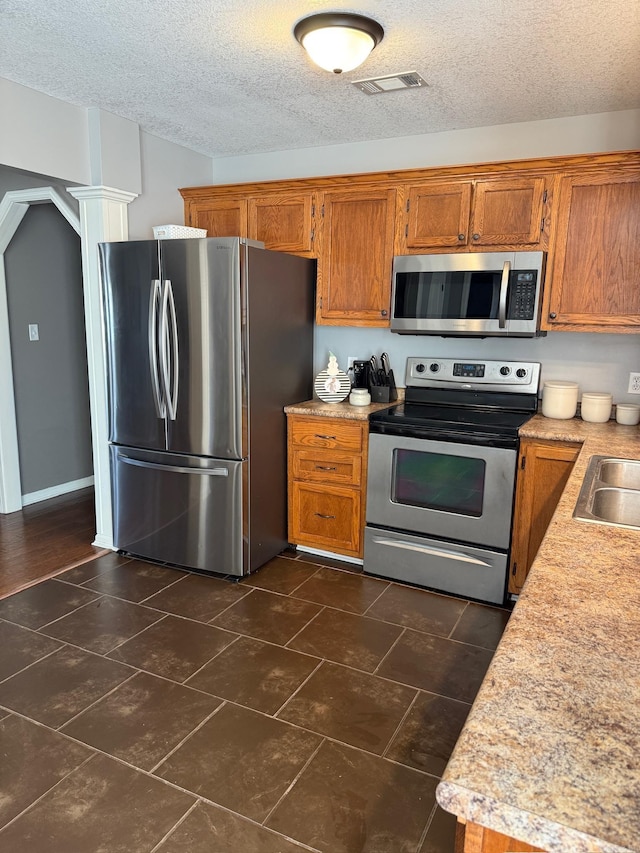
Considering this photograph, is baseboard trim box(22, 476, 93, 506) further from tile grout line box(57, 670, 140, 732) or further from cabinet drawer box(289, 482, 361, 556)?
tile grout line box(57, 670, 140, 732)

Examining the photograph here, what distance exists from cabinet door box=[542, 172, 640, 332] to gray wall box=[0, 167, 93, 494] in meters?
3.46

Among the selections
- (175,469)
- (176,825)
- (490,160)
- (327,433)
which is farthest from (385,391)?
(176,825)

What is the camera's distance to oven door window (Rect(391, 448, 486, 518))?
301 cm

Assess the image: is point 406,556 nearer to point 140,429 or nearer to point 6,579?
point 140,429

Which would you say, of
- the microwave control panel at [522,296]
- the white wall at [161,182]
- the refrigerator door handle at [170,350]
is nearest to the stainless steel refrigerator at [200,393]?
the refrigerator door handle at [170,350]

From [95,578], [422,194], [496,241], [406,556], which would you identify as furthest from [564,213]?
[95,578]

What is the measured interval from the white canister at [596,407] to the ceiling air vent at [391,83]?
1.70 metres

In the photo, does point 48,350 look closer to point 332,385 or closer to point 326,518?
point 332,385

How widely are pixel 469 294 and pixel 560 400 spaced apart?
2.38ft

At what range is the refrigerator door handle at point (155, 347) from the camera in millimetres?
3182

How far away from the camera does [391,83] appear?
2.70 meters

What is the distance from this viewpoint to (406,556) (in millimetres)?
3213

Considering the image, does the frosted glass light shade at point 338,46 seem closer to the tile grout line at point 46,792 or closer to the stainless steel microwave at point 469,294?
the stainless steel microwave at point 469,294

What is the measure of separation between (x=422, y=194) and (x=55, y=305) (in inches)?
112
